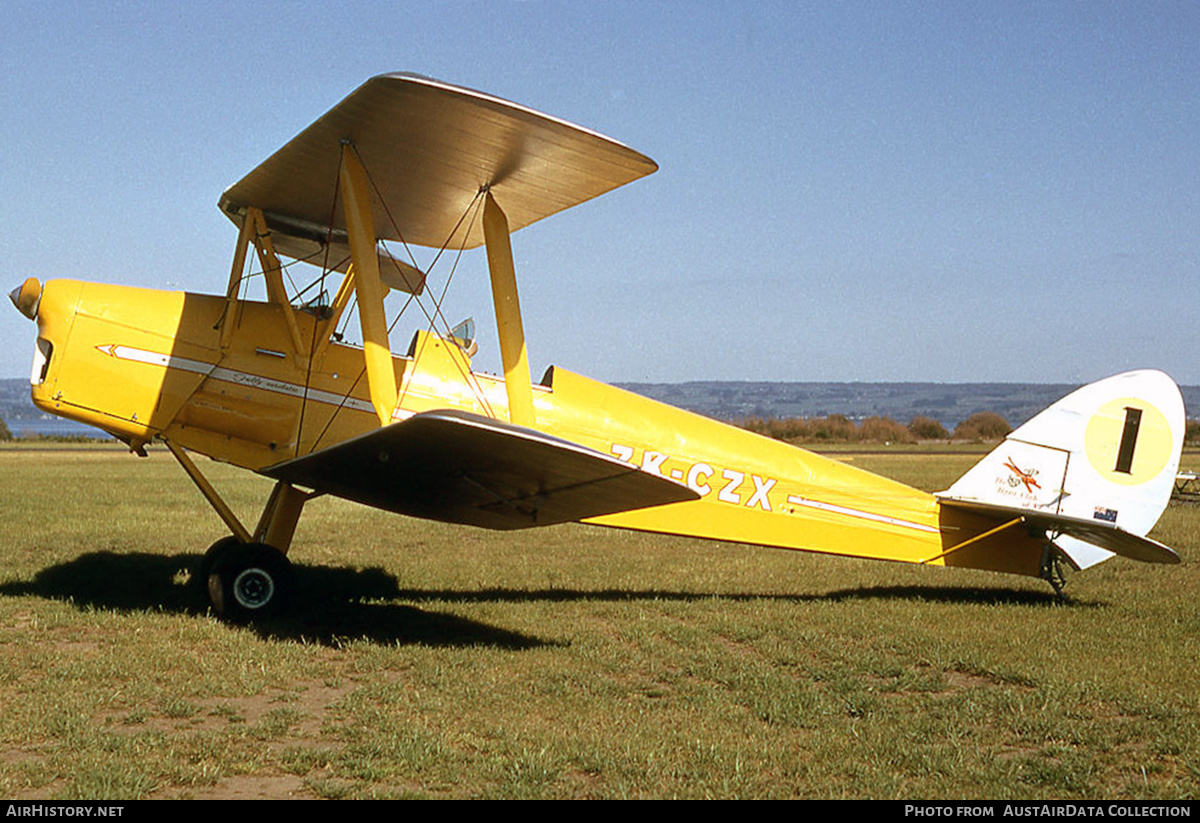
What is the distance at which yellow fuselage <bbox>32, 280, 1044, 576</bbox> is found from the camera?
22.6 ft

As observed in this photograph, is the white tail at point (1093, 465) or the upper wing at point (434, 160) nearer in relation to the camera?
the upper wing at point (434, 160)

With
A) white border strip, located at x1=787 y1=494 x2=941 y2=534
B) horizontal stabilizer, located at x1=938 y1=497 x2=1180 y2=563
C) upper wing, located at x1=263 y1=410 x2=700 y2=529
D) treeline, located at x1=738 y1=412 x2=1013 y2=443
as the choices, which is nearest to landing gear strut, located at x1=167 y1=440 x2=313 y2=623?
upper wing, located at x1=263 y1=410 x2=700 y2=529

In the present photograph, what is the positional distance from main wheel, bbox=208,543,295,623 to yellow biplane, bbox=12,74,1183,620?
2 centimetres

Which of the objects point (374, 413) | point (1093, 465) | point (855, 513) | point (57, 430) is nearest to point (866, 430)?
point (1093, 465)

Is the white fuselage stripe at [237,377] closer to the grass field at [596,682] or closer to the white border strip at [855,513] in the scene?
the grass field at [596,682]

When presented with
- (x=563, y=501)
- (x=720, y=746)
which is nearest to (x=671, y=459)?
(x=563, y=501)

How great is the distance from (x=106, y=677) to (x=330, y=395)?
→ 2.58 m

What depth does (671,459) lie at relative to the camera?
8.02 meters

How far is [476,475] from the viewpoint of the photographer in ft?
20.3

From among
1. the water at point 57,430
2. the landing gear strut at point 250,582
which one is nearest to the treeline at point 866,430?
the water at point 57,430

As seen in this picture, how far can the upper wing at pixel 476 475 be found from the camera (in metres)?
5.36

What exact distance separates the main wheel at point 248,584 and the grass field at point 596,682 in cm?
18

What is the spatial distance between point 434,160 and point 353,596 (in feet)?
12.0
